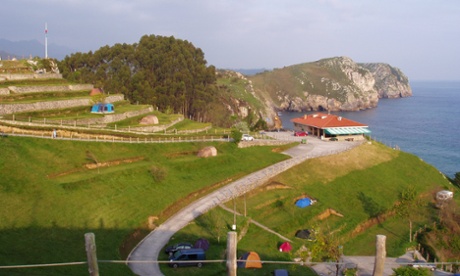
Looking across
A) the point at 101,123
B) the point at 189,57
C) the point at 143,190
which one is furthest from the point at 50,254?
the point at 189,57

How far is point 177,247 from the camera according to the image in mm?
26250

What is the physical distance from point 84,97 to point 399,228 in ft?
139

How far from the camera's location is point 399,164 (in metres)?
54.0

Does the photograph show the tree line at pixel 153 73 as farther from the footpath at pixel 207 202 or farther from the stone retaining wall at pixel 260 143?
the footpath at pixel 207 202

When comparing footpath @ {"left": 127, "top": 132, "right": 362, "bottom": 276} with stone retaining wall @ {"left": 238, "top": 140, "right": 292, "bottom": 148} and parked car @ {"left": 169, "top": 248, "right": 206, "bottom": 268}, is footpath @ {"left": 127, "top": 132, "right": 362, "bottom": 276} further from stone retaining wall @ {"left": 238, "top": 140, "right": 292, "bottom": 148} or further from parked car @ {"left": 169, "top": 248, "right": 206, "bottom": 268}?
stone retaining wall @ {"left": 238, "top": 140, "right": 292, "bottom": 148}

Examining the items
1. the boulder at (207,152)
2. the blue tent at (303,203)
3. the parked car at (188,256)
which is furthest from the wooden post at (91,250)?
the boulder at (207,152)

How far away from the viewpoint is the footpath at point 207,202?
25.1m

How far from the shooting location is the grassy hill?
24.6m

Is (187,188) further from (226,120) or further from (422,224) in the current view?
(226,120)

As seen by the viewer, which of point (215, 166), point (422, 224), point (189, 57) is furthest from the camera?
point (189, 57)

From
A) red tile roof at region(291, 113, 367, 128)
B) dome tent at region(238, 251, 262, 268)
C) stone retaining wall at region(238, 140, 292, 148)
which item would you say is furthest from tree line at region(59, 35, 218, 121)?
dome tent at region(238, 251, 262, 268)

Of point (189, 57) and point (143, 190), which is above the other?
point (189, 57)

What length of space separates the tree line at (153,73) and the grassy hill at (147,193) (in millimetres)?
31031

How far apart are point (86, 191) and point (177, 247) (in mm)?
9333
